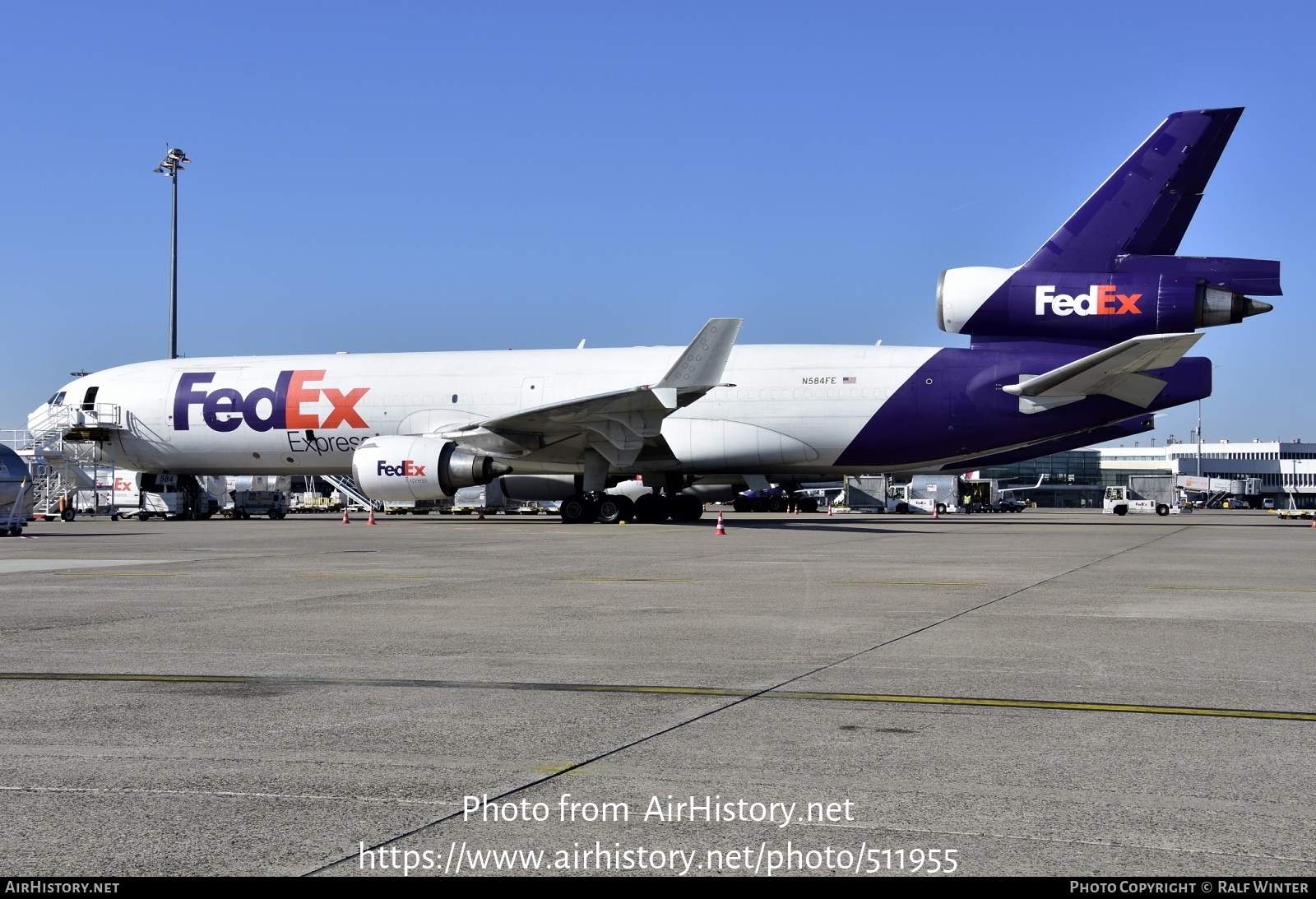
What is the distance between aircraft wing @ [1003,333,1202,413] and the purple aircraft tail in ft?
7.87

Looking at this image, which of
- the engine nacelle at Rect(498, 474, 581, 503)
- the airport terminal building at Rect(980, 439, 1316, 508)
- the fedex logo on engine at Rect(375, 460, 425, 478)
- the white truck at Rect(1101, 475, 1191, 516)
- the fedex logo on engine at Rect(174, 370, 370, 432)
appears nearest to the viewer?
the fedex logo on engine at Rect(375, 460, 425, 478)

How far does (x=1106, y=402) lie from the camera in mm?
28797

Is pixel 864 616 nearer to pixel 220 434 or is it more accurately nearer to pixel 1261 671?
pixel 1261 671

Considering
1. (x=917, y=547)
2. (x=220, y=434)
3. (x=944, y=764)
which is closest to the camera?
(x=944, y=764)

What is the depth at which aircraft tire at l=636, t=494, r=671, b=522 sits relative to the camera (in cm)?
3272

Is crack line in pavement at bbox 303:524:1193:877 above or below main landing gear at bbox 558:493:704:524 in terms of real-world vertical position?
below

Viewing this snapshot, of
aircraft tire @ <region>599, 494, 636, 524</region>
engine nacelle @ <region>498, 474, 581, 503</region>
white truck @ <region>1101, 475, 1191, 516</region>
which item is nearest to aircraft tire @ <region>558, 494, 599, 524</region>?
aircraft tire @ <region>599, 494, 636, 524</region>

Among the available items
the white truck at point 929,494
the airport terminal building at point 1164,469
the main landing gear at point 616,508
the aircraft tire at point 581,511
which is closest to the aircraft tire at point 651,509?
the main landing gear at point 616,508

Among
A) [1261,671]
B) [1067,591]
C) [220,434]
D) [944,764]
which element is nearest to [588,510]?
[220,434]

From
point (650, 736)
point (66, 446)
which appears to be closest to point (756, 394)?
point (66, 446)

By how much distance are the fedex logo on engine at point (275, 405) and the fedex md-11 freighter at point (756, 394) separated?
0.05m

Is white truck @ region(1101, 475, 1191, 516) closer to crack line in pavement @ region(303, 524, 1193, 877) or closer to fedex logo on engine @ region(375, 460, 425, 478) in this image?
fedex logo on engine @ region(375, 460, 425, 478)

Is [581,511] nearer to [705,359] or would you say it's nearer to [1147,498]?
[705,359]

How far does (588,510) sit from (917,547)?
12.7m
